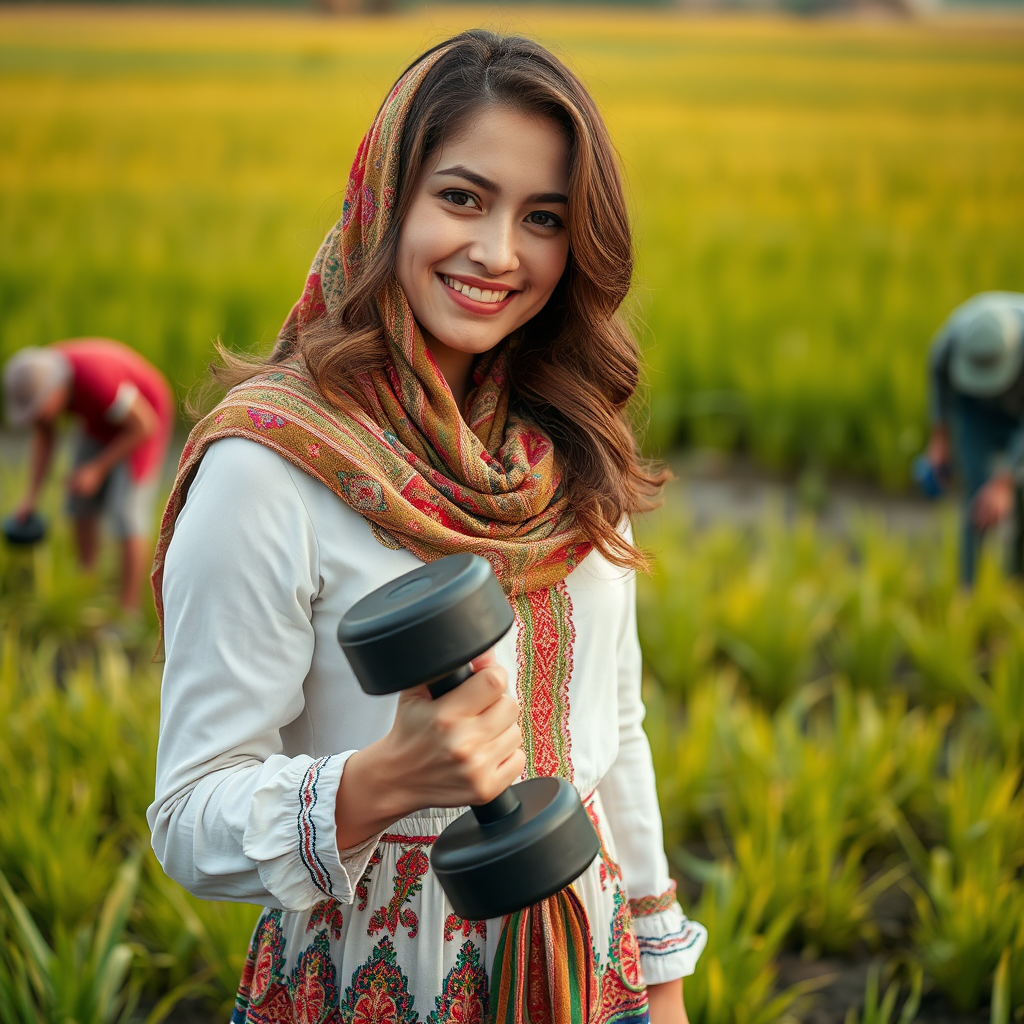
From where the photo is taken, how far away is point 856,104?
6.46m

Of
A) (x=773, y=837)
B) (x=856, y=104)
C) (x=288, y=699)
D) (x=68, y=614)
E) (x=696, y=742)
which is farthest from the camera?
(x=856, y=104)

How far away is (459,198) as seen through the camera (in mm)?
972

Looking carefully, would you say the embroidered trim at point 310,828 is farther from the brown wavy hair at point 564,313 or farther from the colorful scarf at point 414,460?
the brown wavy hair at point 564,313

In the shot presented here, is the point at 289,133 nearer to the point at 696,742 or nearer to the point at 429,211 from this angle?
the point at 696,742

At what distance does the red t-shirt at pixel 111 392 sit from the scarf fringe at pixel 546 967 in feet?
8.95

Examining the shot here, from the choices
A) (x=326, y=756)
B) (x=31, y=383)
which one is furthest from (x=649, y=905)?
(x=31, y=383)

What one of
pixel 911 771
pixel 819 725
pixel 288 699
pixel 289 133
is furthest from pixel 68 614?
pixel 289 133

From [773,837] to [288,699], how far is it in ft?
4.55

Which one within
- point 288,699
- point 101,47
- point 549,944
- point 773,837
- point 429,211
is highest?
point 101,47

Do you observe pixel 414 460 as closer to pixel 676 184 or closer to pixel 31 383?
pixel 31 383

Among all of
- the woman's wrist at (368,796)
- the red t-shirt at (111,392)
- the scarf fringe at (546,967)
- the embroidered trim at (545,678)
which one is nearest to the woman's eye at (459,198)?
the embroidered trim at (545,678)

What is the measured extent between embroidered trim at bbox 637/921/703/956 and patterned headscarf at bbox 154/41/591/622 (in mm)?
419

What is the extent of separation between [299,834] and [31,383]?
2806 millimetres

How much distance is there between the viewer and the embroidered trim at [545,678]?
3.28 ft
